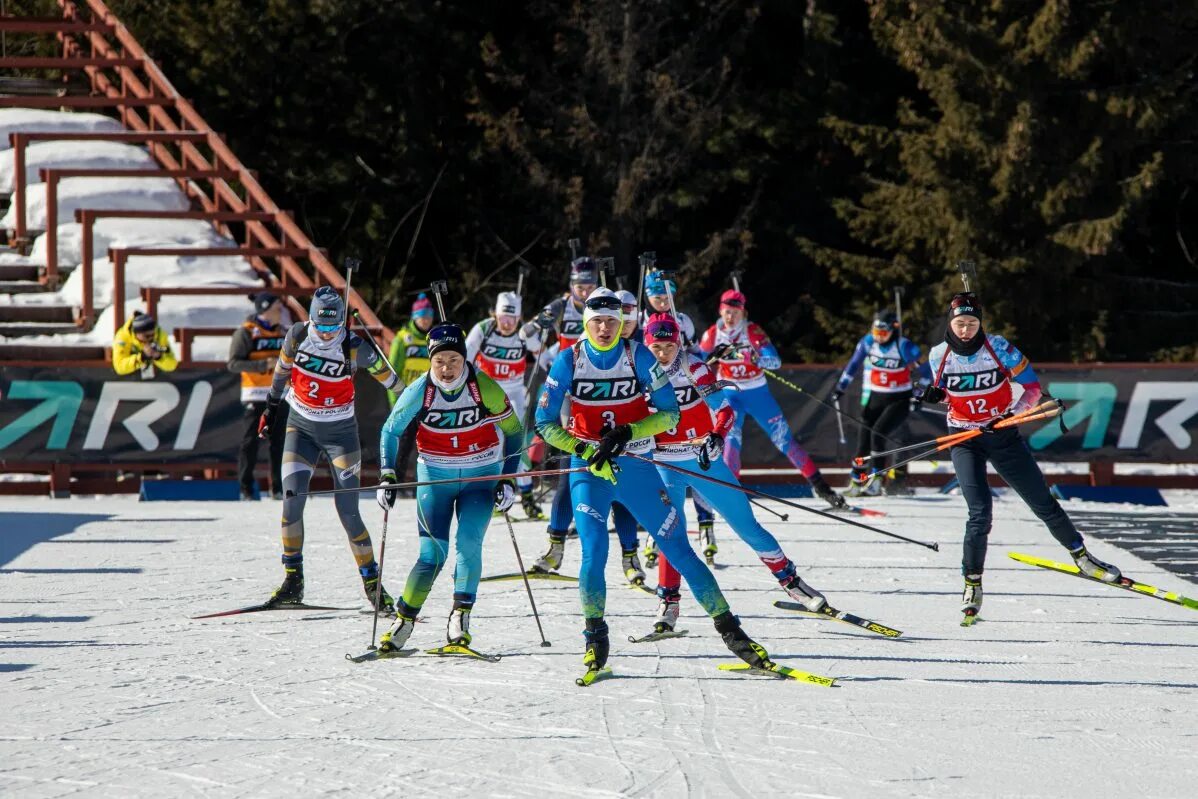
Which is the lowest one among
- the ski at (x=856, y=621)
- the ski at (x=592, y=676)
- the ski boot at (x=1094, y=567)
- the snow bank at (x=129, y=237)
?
the ski at (x=592, y=676)

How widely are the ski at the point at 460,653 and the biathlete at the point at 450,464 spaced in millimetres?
28

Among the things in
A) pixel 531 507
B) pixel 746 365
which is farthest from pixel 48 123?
pixel 746 365

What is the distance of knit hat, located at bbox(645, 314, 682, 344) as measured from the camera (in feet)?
33.9

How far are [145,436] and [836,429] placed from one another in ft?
24.6

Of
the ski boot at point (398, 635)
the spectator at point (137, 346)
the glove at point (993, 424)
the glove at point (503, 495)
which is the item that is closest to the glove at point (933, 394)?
the glove at point (993, 424)

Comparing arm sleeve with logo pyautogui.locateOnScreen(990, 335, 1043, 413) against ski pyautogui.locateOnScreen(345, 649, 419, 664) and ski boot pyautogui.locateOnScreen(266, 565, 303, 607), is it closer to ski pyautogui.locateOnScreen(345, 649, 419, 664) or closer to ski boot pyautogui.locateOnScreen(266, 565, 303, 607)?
ski pyautogui.locateOnScreen(345, 649, 419, 664)

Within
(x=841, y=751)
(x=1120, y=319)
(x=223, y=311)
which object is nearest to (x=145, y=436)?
(x=223, y=311)

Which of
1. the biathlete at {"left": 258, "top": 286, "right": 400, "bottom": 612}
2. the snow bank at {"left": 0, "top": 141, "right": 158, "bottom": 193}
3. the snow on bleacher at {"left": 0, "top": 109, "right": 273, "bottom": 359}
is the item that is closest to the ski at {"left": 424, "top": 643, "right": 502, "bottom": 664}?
the biathlete at {"left": 258, "top": 286, "right": 400, "bottom": 612}

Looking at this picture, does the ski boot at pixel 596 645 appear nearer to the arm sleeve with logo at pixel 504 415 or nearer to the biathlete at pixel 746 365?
the arm sleeve with logo at pixel 504 415

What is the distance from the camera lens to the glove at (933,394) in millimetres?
10477

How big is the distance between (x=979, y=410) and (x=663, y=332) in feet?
6.63

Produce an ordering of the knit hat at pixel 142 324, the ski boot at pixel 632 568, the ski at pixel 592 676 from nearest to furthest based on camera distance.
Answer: the ski at pixel 592 676, the ski boot at pixel 632 568, the knit hat at pixel 142 324

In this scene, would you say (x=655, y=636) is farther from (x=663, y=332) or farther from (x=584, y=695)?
(x=663, y=332)

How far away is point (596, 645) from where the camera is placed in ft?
27.6
